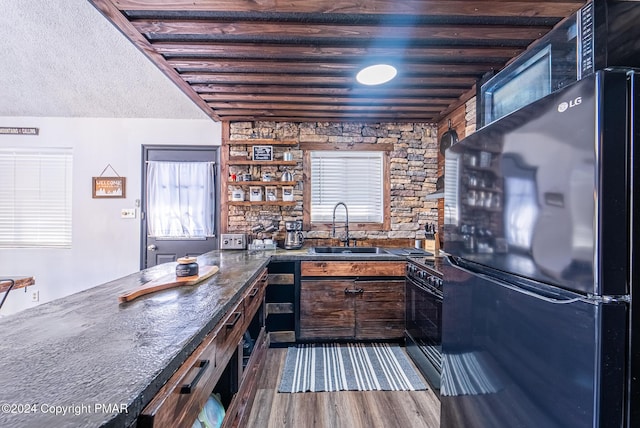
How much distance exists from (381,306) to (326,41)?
7.39 feet

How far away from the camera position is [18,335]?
79 centimetres

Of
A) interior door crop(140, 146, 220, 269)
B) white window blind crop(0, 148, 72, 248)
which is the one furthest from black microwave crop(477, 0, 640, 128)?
white window blind crop(0, 148, 72, 248)

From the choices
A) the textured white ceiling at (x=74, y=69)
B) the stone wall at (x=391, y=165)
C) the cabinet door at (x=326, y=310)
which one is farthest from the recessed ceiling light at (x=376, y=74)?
the textured white ceiling at (x=74, y=69)

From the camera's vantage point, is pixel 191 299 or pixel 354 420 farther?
pixel 354 420

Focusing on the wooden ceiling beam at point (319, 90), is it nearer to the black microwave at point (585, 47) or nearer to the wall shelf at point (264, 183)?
the wall shelf at point (264, 183)

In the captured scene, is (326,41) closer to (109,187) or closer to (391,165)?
(391,165)

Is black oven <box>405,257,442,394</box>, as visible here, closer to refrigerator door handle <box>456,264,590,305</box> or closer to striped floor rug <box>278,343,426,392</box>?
striped floor rug <box>278,343,426,392</box>

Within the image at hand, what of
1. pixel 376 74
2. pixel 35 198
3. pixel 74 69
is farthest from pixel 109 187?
pixel 376 74

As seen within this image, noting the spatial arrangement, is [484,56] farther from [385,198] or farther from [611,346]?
[611,346]

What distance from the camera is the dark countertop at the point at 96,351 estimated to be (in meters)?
0.51

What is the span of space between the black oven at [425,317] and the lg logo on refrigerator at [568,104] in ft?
Answer: 4.51

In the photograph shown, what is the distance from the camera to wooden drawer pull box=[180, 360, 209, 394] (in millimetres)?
787

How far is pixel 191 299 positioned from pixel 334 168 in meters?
2.54

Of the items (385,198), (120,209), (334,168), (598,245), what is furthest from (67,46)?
(598,245)
